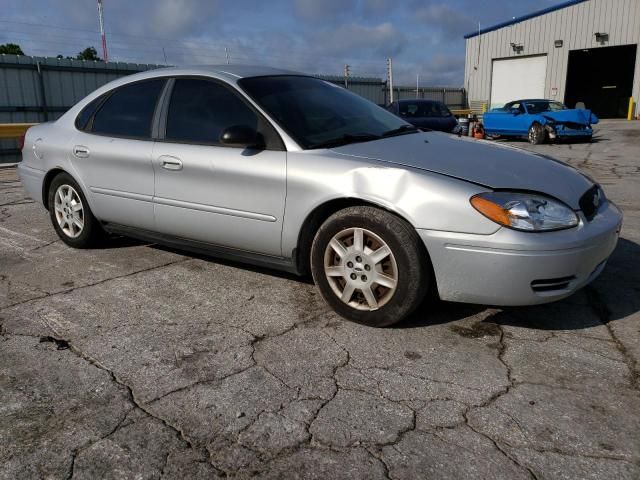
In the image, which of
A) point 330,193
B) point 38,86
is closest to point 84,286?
point 330,193

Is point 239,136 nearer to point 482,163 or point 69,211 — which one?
point 482,163

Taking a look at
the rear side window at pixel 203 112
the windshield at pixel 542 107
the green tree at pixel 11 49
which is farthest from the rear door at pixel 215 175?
the green tree at pixel 11 49

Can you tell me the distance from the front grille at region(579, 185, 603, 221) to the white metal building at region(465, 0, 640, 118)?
91.4 ft

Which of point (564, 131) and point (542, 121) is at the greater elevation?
point (542, 121)

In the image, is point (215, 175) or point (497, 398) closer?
point (497, 398)

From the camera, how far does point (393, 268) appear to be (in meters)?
2.96

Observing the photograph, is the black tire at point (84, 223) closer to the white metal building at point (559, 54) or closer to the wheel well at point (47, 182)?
the wheel well at point (47, 182)

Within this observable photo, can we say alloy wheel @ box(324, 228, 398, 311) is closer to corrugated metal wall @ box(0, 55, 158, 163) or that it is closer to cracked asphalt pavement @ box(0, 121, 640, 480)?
cracked asphalt pavement @ box(0, 121, 640, 480)

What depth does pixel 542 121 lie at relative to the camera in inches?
634

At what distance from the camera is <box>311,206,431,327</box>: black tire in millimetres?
2885

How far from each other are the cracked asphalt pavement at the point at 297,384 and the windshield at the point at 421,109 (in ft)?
31.9

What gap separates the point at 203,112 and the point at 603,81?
38901 mm

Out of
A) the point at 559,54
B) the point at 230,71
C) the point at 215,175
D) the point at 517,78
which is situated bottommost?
the point at 215,175

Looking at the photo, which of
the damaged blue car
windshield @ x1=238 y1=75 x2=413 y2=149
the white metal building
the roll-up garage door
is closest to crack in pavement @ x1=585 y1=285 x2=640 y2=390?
windshield @ x1=238 y1=75 x2=413 y2=149
